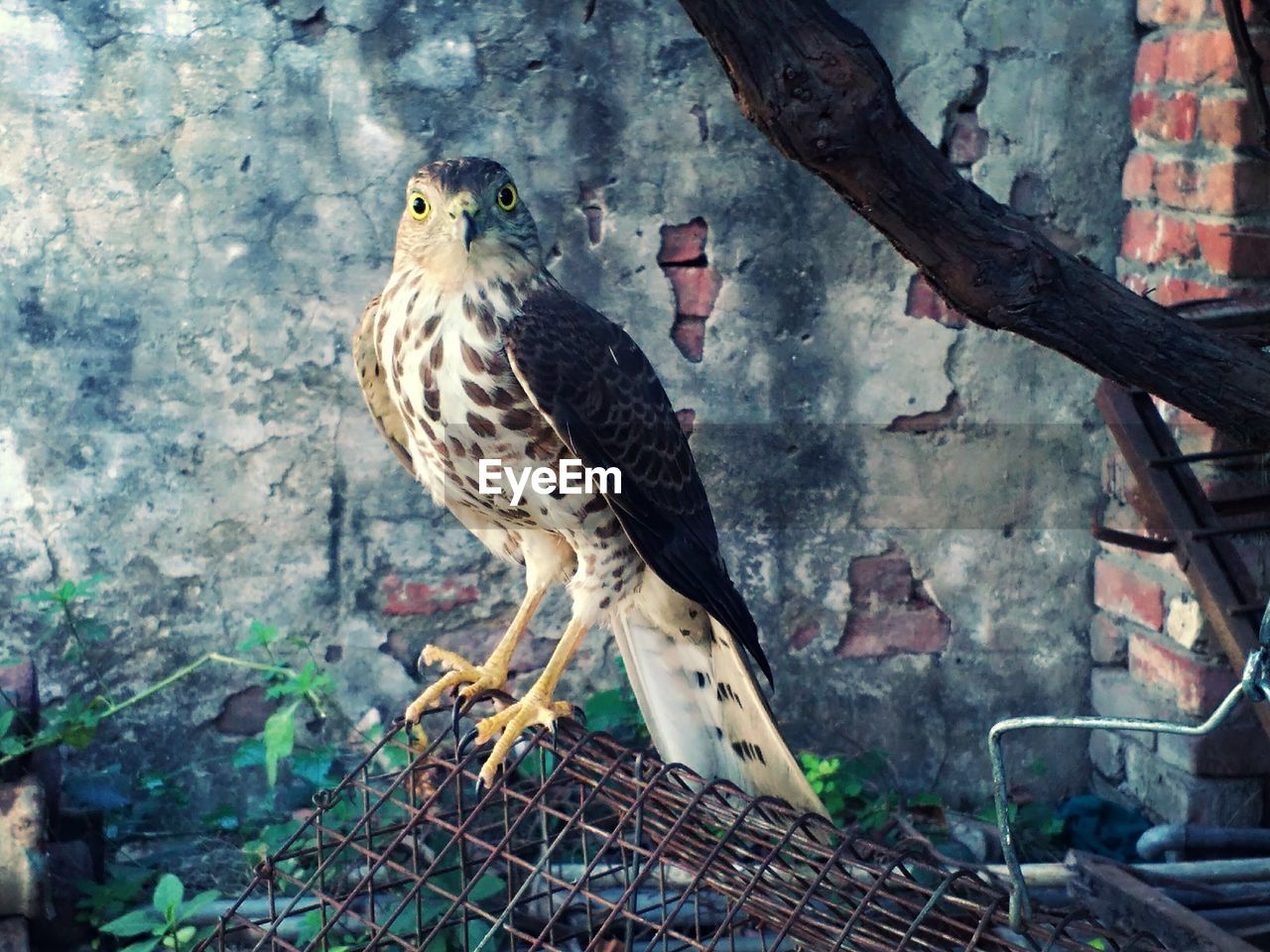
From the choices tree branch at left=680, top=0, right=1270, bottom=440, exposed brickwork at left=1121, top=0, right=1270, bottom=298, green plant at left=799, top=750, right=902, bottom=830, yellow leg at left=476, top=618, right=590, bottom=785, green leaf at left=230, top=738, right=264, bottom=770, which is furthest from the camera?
green plant at left=799, top=750, right=902, bottom=830

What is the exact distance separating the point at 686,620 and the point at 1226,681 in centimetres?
125

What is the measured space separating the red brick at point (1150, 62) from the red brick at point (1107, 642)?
1215mm

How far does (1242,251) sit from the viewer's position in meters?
2.85

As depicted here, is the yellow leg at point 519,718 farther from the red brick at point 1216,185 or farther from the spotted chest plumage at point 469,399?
the red brick at point 1216,185

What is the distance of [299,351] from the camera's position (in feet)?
10.3

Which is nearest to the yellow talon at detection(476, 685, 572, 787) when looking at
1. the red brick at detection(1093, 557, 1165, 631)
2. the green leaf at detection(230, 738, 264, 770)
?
the green leaf at detection(230, 738, 264, 770)

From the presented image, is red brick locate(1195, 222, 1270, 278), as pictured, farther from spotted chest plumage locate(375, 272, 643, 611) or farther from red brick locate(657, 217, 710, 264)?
spotted chest plumage locate(375, 272, 643, 611)

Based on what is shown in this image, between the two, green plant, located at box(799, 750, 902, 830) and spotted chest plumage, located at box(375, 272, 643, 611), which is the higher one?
spotted chest plumage, located at box(375, 272, 643, 611)

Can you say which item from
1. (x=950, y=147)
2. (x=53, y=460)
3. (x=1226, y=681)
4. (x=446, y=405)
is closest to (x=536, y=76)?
(x=950, y=147)

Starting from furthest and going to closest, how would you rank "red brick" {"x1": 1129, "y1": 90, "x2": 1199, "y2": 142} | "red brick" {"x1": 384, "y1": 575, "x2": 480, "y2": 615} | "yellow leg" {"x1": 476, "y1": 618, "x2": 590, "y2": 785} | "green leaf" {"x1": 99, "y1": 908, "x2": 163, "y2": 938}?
"red brick" {"x1": 384, "y1": 575, "x2": 480, "y2": 615} → "red brick" {"x1": 1129, "y1": 90, "x2": 1199, "y2": 142} → "green leaf" {"x1": 99, "y1": 908, "x2": 163, "y2": 938} → "yellow leg" {"x1": 476, "y1": 618, "x2": 590, "y2": 785}

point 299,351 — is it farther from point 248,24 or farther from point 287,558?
point 248,24

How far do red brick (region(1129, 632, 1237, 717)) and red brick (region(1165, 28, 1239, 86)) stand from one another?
1200 millimetres

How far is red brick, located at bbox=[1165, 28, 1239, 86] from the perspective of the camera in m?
2.79

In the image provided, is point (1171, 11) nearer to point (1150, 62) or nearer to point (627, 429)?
point (1150, 62)
